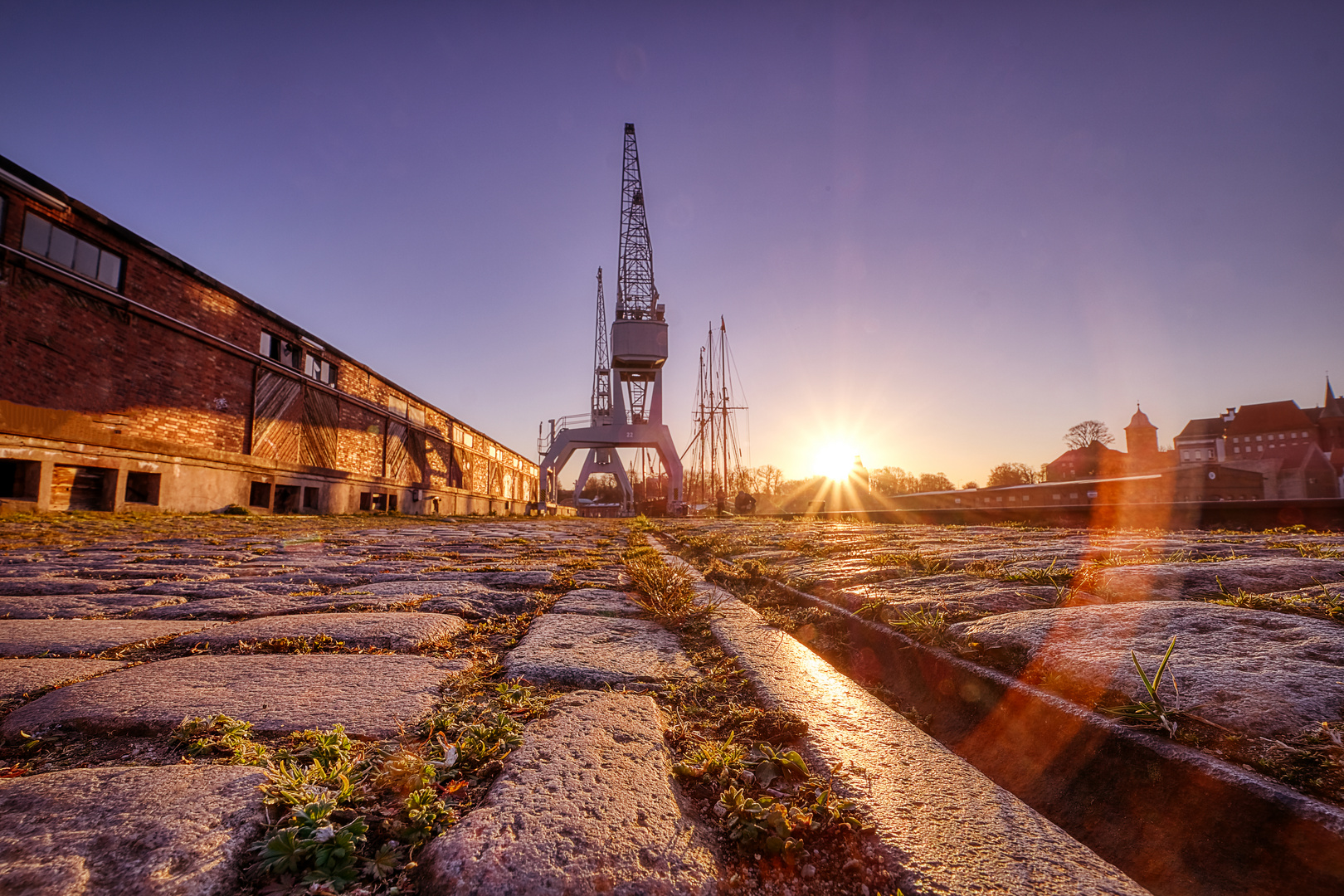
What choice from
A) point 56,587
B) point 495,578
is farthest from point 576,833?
point 56,587

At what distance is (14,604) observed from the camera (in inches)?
87.4

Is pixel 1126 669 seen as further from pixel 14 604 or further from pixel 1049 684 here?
pixel 14 604

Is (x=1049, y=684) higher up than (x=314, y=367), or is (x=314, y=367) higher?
(x=314, y=367)

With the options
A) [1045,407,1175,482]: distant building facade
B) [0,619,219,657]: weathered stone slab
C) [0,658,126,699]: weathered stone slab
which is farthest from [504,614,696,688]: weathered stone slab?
[1045,407,1175,482]: distant building facade

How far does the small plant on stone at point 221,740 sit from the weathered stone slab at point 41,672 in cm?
53

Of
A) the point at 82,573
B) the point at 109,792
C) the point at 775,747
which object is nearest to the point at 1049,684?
→ the point at 775,747

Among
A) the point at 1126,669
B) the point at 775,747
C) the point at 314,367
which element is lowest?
the point at 775,747

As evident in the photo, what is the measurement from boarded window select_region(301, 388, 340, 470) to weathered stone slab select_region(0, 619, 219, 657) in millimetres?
12763

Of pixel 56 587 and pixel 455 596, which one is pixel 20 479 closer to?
pixel 56 587

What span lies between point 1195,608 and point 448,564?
11.8 ft

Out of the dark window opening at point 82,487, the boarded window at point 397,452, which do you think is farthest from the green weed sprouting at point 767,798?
the boarded window at point 397,452

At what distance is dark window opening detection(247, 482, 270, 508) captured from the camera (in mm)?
11453

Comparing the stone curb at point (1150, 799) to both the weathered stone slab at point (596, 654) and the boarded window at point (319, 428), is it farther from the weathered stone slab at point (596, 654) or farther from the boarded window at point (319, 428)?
the boarded window at point (319, 428)

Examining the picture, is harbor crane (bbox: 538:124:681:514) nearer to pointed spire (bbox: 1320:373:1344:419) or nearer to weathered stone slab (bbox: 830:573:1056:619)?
weathered stone slab (bbox: 830:573:1056:619)
